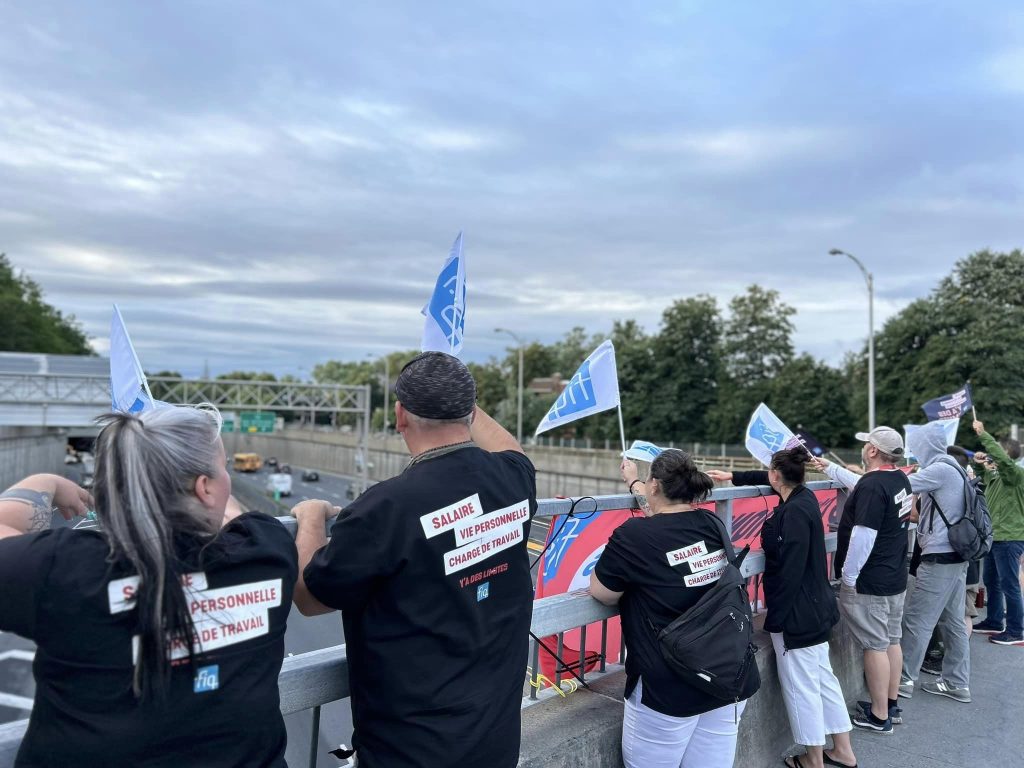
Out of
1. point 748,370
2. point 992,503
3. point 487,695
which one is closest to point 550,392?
point 748,370

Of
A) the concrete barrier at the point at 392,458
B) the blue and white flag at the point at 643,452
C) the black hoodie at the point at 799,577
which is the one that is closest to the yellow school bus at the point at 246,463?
the concrete barrier at the point at 392,458

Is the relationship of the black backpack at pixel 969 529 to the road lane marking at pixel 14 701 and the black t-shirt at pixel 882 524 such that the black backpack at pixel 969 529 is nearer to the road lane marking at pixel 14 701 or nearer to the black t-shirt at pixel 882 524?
Result: the black t-shirt at pixel 882 524

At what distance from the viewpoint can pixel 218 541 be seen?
1648mm

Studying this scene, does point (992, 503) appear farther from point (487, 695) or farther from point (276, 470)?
point (276, 470)

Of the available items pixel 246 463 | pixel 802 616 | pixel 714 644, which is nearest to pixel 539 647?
pixel 714 644

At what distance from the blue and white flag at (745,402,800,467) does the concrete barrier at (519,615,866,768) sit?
3.53ft

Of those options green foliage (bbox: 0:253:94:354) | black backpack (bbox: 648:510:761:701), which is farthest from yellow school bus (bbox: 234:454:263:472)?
black backpack (bbox: 648:510:761:701)

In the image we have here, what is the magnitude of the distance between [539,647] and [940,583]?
3401 millimetres

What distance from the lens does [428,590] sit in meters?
1.98

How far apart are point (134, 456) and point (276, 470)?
73054 mm

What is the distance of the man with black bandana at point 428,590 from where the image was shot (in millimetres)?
1919

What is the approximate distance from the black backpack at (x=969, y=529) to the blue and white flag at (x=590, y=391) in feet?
9.33

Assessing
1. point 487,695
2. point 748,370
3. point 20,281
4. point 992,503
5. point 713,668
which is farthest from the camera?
point 20,281

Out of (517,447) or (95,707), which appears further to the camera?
(517,447)
